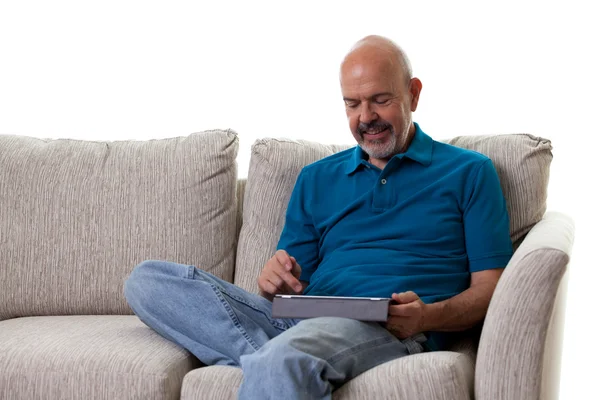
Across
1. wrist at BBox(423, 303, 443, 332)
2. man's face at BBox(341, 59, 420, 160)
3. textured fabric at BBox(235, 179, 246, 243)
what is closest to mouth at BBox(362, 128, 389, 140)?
man's face at BBox(341, 59, 420, 160)

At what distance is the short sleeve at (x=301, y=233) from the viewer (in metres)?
2.18

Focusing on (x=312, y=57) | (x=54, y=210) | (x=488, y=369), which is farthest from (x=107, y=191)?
(x=488, y=369)

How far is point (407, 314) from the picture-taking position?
1.79 m

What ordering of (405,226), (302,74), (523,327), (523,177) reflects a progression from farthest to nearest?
(302,74) < (523,177) < (405,226) < (523,327)

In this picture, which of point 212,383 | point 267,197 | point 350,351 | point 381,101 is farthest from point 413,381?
point 267,197

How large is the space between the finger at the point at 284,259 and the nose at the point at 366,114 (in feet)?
1.27

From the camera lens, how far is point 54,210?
2.46 metres

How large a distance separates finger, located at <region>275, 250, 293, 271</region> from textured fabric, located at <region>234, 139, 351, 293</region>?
0.33 meters

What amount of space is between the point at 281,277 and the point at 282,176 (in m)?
0.45

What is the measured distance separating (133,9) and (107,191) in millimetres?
948

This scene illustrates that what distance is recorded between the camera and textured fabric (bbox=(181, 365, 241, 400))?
5.62 feet

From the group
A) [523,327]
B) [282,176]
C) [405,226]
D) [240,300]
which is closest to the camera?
[523,327]

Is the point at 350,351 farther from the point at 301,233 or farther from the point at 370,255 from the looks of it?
the point at 301,233

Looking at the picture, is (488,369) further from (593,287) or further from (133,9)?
(133,9)
